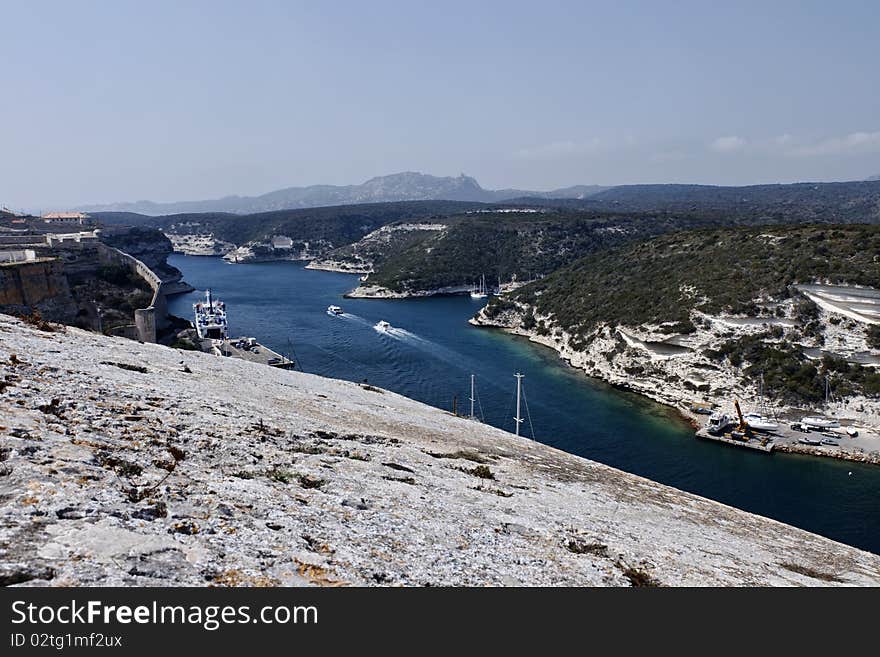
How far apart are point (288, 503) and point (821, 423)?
45.1m

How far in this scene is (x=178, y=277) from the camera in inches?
4619

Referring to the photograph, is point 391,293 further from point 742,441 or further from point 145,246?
point 742,441

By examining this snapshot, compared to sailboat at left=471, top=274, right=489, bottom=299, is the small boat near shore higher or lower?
lower

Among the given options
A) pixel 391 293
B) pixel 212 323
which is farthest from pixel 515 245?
pixel 212 323

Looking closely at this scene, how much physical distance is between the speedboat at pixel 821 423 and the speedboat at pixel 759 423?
2.15 m

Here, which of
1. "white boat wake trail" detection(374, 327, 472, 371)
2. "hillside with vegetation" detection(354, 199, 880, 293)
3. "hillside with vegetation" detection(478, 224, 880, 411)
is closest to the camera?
"hillside with vegetation" detection(478, 224, 880, 411)

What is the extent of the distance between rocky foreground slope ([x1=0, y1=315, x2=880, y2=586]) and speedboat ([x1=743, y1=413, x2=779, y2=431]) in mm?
34079

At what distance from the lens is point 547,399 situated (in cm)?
4869

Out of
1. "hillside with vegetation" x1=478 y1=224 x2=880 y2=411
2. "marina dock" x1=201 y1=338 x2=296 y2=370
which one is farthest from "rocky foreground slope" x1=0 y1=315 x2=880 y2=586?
"marina dock" x1=201 y1=338 x2=296 y2=370

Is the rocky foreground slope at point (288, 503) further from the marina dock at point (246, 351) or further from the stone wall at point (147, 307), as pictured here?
the marina dock at point (246, 351)

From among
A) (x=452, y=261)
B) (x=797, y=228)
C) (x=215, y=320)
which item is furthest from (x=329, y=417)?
(x=452, y=261)

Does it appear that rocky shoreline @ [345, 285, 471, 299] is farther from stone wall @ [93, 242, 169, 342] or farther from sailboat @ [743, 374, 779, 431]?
sailboat @ [743, 374, 779, 431]

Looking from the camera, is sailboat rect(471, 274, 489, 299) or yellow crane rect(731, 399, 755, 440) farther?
sailboat rect(471, 274, 489, 299)

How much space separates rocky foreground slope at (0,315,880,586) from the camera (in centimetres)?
429
